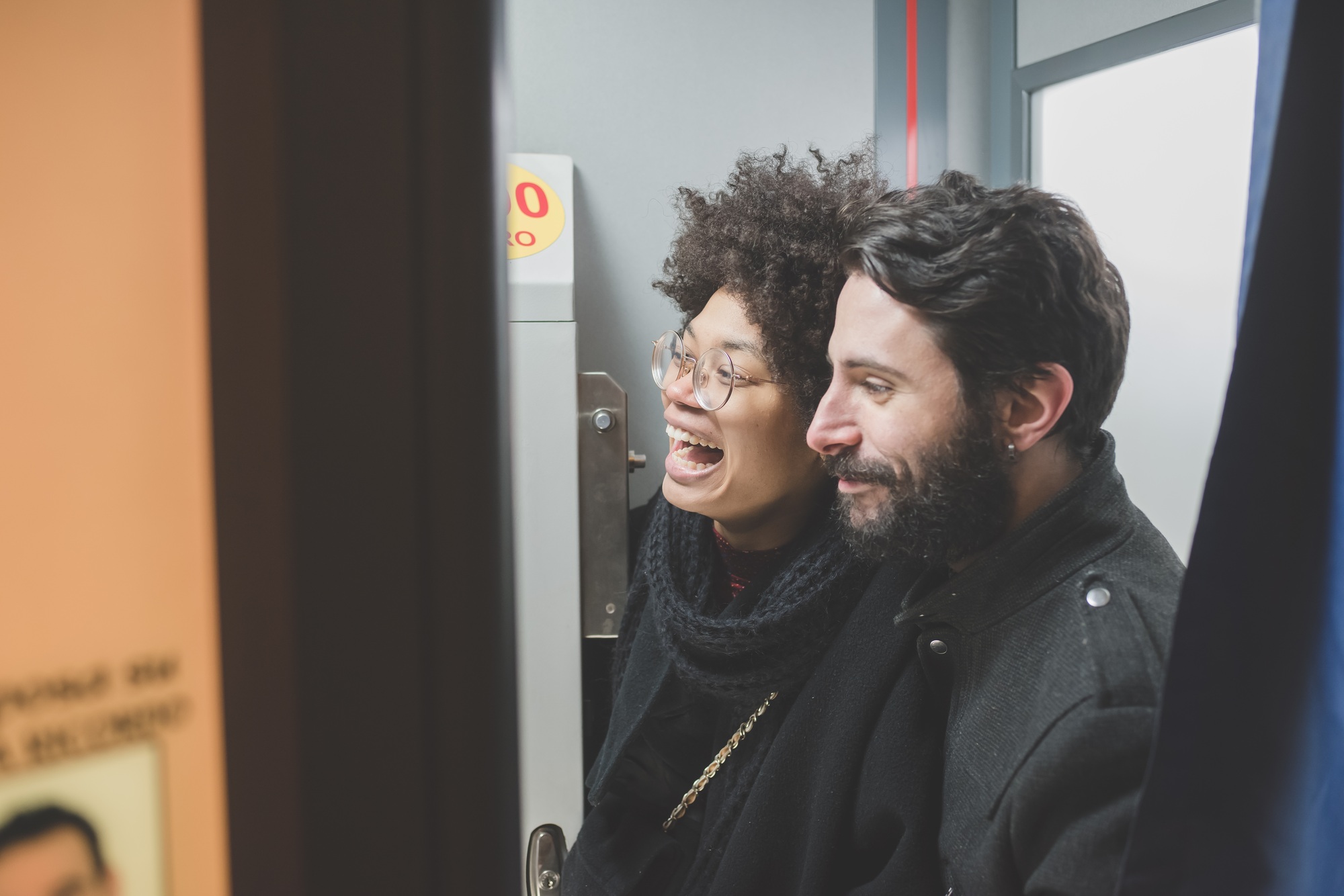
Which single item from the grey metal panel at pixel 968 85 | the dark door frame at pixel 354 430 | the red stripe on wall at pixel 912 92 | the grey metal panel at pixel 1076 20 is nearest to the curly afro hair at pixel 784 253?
the red stripe on wall at pixel 912 92

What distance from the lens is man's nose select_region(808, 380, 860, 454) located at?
1.18 meters

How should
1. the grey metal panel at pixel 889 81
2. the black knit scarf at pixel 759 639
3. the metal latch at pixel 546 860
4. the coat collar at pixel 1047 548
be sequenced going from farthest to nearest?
the grey metal panel at pixel 889 81, the metal latch at pixel 546 860, the black knit scarf at pixel 759 639, the coat collar at pixel 1047 548

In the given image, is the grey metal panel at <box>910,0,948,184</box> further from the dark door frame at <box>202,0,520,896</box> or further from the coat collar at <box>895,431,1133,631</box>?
the dark door frame at <box>202,0,520,896</box>

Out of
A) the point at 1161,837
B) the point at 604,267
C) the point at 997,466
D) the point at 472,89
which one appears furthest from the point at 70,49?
the point at 604,267

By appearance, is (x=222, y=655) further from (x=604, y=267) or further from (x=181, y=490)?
(x=604, y=267)

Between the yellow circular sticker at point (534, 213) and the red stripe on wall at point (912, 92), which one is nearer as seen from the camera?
the yellow circular sticker at point (534, 213)

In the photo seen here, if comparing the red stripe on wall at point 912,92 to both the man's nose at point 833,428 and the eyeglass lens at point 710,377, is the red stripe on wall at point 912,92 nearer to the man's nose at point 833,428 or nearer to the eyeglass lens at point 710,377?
the eyeglass lens at point 710,377

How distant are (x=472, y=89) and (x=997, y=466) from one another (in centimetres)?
94

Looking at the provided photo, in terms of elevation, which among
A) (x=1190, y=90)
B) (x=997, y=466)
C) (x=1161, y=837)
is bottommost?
(x=1161, y=837)

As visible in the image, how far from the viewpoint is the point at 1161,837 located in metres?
0.63

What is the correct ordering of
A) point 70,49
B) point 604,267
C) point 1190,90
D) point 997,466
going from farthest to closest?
point 604,267 < point 1190,90 < point 997,466 < point 70,49

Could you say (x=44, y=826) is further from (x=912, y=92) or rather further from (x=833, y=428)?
(x=912, y=92)

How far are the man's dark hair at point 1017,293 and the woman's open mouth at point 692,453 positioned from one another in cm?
47

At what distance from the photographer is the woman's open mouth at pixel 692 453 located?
151 centimetres
